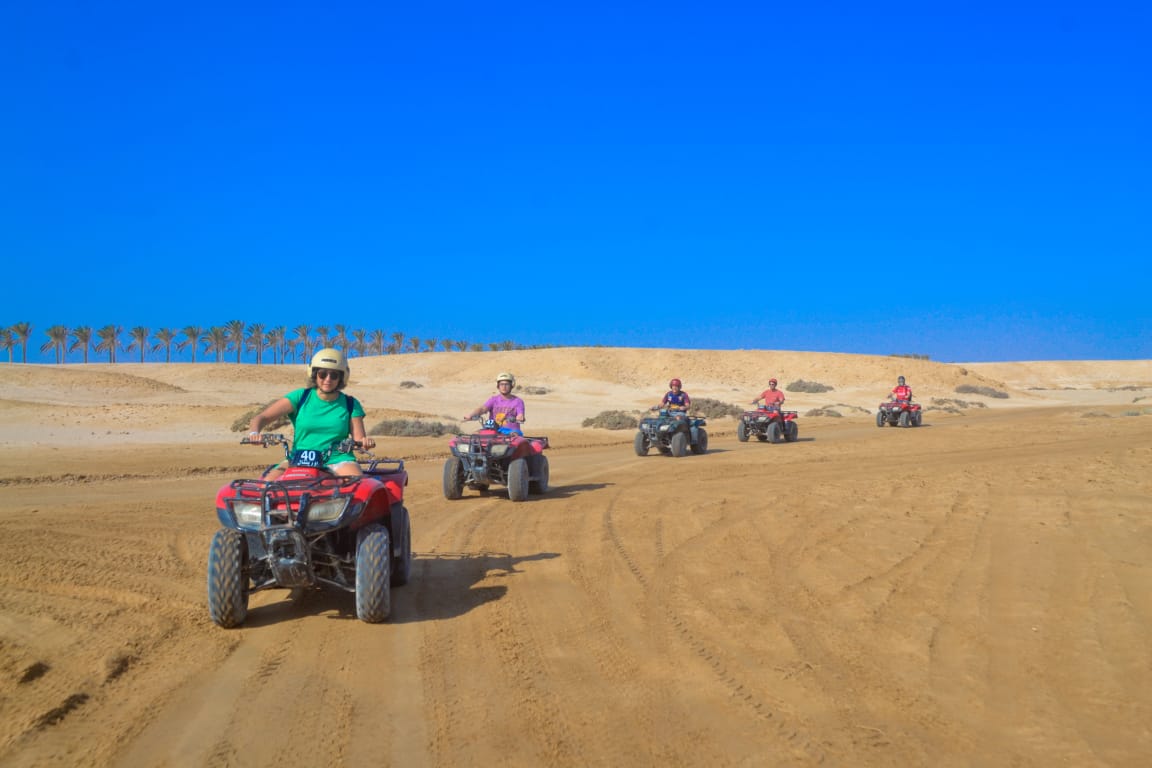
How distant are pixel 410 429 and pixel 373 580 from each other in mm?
20263

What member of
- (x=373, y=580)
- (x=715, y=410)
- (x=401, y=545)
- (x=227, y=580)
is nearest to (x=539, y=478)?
(x=401, y=545)

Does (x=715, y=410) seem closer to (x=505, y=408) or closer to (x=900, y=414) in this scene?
(x=900, y=414)

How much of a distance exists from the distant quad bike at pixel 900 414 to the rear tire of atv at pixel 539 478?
1939 cm

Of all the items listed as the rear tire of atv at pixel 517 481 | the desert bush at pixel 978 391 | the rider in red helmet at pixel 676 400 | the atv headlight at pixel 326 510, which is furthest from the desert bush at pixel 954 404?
the atv headlight at pixel 326 510

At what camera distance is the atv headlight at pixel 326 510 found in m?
5.51

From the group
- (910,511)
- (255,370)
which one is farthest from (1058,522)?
(255,370)

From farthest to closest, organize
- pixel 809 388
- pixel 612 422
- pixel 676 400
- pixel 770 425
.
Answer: pixel 809 388
pixel 612 422
pixel 770 425
pixel 676 400

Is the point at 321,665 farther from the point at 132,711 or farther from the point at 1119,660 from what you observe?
the point at 1119,660

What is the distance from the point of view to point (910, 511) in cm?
1002

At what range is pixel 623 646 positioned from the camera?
17.0ft

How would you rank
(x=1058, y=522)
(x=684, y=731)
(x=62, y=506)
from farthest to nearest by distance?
(x=62, y=506) < (x=1058, y=522) < (x=684, y=731)

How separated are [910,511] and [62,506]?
1073 cm

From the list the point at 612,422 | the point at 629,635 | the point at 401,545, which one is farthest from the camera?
the point at 612,422

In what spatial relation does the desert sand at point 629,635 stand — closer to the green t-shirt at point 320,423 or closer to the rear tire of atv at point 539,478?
the rear tire of atv at point 539,478
